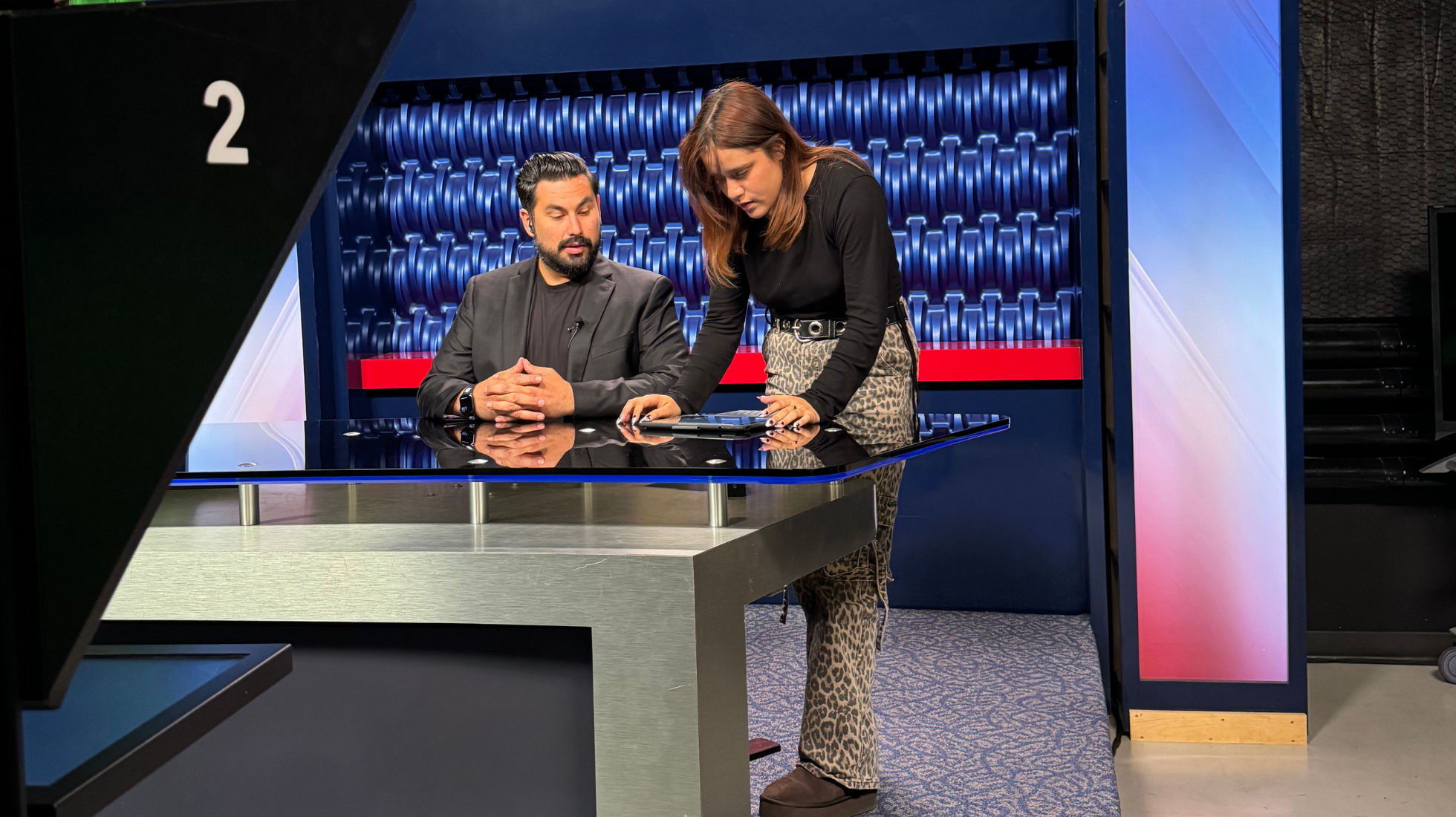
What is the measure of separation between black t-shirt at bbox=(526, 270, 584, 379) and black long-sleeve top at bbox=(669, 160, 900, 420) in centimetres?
86

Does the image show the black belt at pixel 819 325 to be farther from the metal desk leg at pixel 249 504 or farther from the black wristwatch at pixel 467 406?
the metal desk leg at pixel 249 504

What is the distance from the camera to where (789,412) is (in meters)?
2.11

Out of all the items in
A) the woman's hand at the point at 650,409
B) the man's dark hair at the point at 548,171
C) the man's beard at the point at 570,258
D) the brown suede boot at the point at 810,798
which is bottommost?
the brown suede boot at the point at 810,798

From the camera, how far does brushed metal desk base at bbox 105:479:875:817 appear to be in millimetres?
1515

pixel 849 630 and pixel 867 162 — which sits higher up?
pixel 867 162

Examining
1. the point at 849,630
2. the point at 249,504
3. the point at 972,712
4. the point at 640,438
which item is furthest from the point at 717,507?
the point at 972,712

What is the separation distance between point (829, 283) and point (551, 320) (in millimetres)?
1190

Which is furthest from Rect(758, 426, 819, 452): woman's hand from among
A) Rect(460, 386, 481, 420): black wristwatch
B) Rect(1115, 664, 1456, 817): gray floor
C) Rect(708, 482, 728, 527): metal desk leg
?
Rect(1115, 664, 1456, 817): gray floor

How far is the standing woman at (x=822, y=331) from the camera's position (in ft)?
7.75

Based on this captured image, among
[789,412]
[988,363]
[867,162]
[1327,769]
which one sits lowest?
[1327,769]

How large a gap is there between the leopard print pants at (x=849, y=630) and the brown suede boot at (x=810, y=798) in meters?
0.02

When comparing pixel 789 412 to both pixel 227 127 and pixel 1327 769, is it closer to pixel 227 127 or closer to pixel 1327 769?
pixel 227 127

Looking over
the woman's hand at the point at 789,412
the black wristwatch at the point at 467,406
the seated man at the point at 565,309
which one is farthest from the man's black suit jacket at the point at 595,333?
the woman's hand at the point at 789,412

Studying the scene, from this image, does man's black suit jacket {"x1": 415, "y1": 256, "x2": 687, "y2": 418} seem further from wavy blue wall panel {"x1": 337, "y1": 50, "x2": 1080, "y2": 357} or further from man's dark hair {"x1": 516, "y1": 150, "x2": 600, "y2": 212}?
wavy blue wall panel {"x1": 337, "y1": 50, "x2": 1080, "y2": 357}
